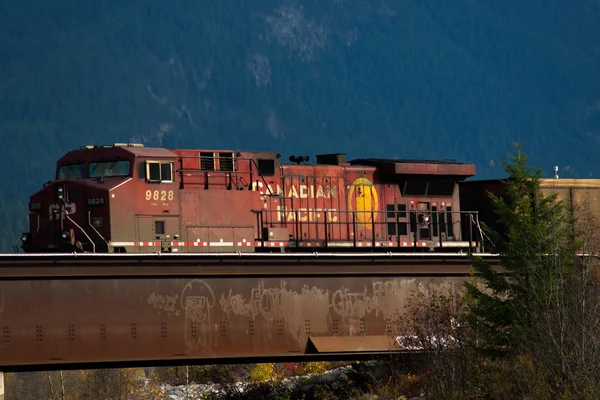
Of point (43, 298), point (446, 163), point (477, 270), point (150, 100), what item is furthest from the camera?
point (150, 100)

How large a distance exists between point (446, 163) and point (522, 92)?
114663 mm

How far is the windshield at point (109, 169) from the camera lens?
25.1 m

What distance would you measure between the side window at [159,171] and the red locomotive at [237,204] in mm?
25

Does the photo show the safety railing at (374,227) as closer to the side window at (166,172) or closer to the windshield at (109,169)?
the side window at (166,172)

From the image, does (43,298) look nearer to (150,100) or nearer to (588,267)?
(588,267)

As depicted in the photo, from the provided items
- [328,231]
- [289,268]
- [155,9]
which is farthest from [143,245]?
[155,9]

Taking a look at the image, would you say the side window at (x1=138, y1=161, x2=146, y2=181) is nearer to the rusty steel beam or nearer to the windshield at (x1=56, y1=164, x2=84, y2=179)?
the windshield at (x1=56, y1=164, x2=84, y2=179)

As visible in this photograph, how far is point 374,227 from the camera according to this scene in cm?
2886

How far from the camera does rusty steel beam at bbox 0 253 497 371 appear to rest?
22406mm

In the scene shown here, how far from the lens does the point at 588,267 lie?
2266 centimetres

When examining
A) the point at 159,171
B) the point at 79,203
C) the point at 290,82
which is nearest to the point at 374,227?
the point at 159,171

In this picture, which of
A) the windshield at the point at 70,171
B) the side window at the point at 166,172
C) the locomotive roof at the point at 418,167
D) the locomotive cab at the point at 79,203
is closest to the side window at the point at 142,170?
the locomotive cab at the point at 79,203

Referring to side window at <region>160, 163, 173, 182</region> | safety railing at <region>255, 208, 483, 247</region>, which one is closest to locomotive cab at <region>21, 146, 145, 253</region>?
side window at <region>160, 163, 173, 182</region>

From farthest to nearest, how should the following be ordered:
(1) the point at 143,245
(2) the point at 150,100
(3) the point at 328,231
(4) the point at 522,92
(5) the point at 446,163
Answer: (4) the point at 522,92 < (2) the point at 150,100 < (5) the point at 446,163 < (3) the point at 328,231 < (1) the point at 143,245
